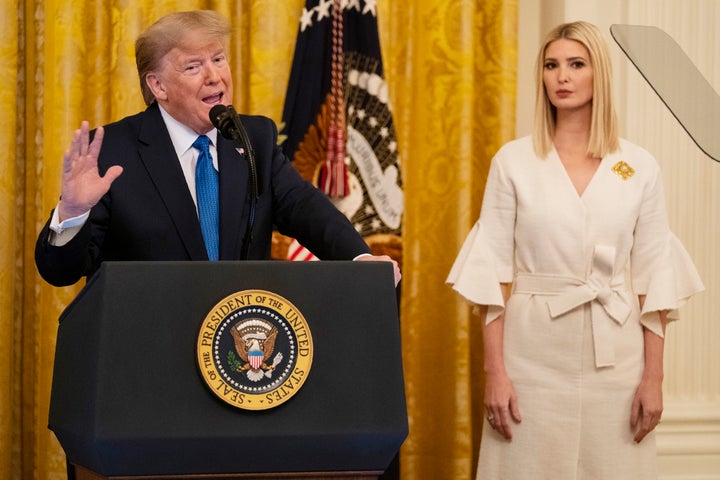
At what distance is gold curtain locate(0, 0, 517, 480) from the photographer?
3.29 metres

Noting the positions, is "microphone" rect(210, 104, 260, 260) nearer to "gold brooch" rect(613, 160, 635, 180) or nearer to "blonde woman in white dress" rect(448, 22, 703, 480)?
"blonde woman in white dress" rect(448, 22, 703, 480)

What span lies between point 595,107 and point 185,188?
149 cm

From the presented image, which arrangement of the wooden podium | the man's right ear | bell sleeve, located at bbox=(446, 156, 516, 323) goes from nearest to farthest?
the wooden podium → the man's right ear → bell sleeve, located at bbox=(446, 156, 516, 323)

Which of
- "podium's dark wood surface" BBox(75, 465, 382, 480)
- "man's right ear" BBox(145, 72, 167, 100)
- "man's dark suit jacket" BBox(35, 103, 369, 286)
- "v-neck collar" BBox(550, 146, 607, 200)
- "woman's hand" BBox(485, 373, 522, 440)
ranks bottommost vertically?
"woman's hand" BBox(485, 373, 522, 440)

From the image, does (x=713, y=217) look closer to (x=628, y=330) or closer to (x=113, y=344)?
(x=628, y=330)

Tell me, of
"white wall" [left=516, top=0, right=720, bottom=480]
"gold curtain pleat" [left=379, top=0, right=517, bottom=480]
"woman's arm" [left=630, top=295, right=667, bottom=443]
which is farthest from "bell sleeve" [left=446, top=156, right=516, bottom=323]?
"white wall" [left=516, top=0, right=720, bottom=480]

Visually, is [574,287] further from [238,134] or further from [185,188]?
[238,134]

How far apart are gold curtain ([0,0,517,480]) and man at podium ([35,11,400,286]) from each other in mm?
1266

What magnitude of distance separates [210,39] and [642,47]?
1.14 meters

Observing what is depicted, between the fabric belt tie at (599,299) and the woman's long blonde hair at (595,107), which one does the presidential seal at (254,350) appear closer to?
the fabric belt tie at (599,299)

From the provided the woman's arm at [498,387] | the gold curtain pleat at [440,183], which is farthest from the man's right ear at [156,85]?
the gold curtain pleat at [440,183]

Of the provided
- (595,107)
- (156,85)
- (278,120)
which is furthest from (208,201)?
(278,120)

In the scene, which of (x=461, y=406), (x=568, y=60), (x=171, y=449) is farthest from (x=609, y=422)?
(x=171, y=449)

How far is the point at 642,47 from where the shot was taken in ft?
3.93
